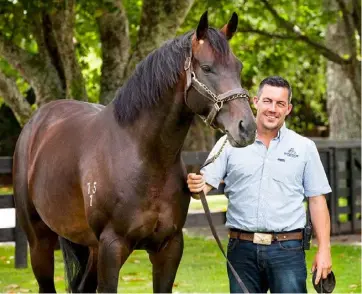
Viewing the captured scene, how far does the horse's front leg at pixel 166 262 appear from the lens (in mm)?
4488

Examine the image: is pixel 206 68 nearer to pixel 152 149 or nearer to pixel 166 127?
pixel 166 127

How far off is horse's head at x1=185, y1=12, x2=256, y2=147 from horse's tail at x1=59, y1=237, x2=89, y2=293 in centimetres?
212

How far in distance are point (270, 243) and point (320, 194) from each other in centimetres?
41

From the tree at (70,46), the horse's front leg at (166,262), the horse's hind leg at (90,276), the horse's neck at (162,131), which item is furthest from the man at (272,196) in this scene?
the tree at (70,46)

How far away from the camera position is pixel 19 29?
35.4 ft

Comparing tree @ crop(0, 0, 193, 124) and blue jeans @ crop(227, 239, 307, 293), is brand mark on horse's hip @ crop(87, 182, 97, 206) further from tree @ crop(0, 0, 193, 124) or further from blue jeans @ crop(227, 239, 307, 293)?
tree @ crop(0, 0, 193, 124)

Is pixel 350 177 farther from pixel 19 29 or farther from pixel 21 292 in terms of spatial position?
pixel 21 292

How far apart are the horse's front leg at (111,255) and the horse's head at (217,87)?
85 centimetres

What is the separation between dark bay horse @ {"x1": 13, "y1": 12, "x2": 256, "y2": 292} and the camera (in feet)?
13.4

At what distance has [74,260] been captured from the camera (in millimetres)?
5879

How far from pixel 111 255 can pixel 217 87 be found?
1.11 meters

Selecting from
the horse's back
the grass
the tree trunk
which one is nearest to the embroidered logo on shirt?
the horse's back

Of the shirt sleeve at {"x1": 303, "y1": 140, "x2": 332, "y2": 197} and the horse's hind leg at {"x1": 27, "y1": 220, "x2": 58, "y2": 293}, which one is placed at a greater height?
the shirt sleeve at {"x1": 303, "y1": 140, "x2": 332, "y2": 197}

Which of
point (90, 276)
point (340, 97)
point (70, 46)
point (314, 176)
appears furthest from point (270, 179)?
point (340, 97)
